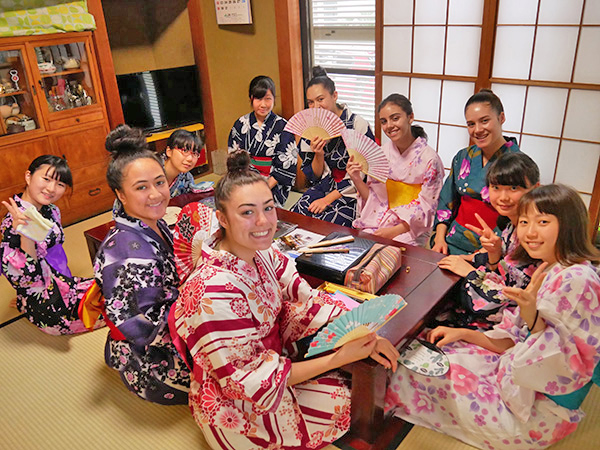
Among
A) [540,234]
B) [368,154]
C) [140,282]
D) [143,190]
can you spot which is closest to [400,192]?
A: [368,154]

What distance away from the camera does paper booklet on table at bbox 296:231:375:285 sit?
233 centimetres

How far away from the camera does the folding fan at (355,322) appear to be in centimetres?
168

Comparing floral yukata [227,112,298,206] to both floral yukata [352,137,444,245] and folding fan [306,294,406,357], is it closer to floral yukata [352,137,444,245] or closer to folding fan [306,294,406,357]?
floral yukata [352,137,444,245]

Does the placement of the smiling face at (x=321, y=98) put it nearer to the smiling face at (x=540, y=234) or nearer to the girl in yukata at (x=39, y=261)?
the girl in yukata at (x=39, y=261)

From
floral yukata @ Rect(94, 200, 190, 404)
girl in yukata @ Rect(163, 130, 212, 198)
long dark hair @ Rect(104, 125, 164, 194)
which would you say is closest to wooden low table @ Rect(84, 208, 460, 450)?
floral yukata @ Rect(94, 200, 190, 404)

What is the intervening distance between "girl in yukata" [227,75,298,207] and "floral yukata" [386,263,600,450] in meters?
2.41

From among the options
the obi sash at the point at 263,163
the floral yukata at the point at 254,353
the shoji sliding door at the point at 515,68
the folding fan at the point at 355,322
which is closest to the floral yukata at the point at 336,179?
the obi sash at the point at 263,163

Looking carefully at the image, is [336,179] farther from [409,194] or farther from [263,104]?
[263,104]

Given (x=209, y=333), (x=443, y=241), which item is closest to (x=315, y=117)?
(x=443, y=241)

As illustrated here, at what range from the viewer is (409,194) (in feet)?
11.1

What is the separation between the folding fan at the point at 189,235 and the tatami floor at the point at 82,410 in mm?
707

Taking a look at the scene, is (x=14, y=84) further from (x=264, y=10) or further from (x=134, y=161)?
(x=134, y=161)

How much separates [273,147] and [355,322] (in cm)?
282

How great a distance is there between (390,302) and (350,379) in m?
0.51
